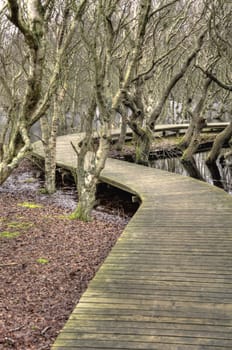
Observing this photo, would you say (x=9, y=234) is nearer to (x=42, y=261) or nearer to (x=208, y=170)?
(x=42, y=261)

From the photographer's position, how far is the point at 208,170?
17.4m

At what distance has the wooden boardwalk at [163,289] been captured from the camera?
376 cm

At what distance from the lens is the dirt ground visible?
4.57 meters

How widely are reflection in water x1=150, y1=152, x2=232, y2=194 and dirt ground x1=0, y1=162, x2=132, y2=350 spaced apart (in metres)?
5.50

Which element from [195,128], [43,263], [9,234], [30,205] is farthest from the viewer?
[195,128]

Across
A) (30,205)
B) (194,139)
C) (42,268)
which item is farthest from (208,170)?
(42,268)

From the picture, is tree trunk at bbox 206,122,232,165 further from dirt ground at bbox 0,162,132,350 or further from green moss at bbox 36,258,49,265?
green moss at bbox 36,258,49,265

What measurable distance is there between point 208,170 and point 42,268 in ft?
40.8

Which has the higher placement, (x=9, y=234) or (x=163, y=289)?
(x=163, y=289)

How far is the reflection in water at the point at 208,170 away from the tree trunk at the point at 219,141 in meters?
0.38

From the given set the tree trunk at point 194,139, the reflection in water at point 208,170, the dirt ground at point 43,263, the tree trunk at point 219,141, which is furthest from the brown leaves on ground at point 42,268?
the tree trunk at point 194,139

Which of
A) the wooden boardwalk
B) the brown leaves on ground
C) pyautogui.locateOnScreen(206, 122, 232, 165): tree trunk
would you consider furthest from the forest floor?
pyautogui.locateOnScreen(206, 122, 232, 165): tree trunk

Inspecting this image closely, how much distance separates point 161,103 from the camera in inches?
645

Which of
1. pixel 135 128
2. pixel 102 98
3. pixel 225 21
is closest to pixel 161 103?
pixel 135 128
